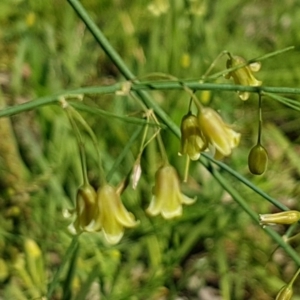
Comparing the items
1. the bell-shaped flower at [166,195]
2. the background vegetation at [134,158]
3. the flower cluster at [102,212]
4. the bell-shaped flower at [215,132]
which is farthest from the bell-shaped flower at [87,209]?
the background vegetation at [134,158]

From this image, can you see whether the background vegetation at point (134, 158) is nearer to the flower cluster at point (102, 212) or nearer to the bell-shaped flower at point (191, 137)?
the flower cluster at point (102, 212)

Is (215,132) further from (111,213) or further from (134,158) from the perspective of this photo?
(134,158)

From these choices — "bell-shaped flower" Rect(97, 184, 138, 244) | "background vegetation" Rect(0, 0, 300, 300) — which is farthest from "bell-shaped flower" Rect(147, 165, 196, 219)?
"background vegetation" Rect(0, 0, 300, 300)

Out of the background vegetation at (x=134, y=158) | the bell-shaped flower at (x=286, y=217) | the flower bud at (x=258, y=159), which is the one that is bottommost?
the bell-shaped flower at (x=286, y=217)

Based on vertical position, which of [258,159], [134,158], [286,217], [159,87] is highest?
[134,158]

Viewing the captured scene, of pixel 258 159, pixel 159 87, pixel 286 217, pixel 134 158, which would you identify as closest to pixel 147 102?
pixel 159 87

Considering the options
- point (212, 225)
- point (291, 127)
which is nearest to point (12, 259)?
point (212, 225)

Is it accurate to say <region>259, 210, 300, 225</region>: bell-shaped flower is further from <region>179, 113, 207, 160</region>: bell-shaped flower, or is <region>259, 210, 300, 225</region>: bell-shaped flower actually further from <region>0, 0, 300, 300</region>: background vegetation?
<region>0, 0, 300, 300</region>: background vegetation
